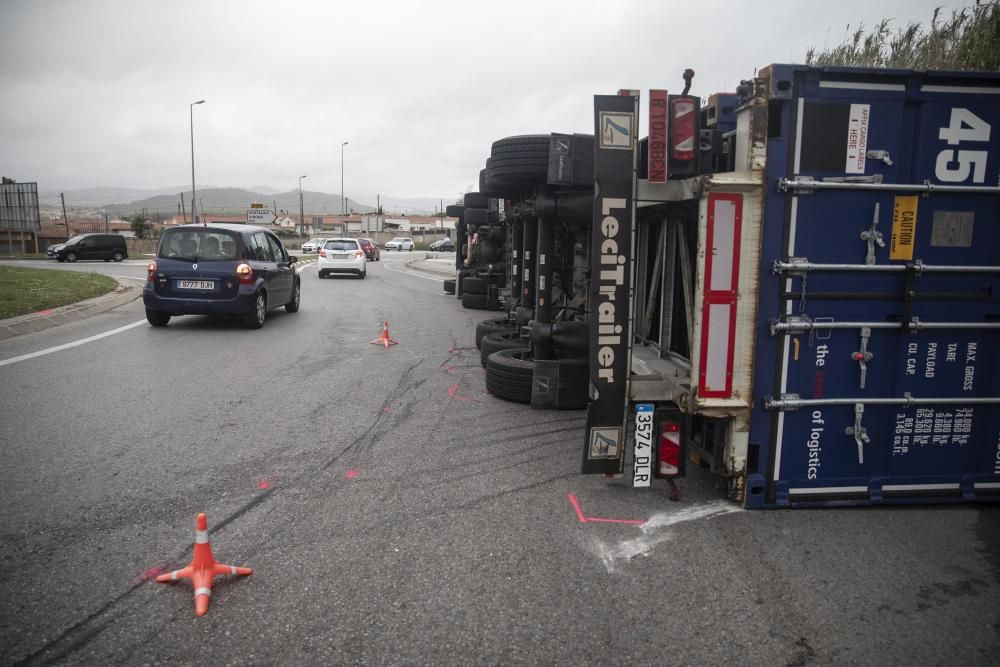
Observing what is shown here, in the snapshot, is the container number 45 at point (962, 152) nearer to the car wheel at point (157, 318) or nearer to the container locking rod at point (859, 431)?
the container locking rod at point (859, 431)

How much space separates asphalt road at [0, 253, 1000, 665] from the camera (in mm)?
2736

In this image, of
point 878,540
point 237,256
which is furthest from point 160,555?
point 237,256

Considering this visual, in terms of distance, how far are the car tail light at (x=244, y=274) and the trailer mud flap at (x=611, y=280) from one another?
8.35 metres

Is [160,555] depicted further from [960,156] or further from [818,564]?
[960,156]

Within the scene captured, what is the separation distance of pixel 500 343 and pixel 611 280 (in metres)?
4.01

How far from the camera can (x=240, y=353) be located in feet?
29.9

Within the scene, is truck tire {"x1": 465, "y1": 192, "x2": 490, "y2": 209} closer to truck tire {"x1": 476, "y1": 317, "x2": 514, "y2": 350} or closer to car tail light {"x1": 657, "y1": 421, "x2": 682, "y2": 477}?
truck tire {"x1": 476, "y1": 317, "x2": 514, "y2": 350}

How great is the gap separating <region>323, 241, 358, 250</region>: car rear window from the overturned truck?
22963 millimetres

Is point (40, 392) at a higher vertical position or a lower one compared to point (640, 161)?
lower

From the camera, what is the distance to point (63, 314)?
11844 millimetres

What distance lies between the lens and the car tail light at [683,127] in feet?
12.6

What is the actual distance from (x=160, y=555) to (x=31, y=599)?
553 millimetres

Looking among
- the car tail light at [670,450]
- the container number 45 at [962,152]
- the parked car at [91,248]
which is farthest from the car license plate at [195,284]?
the parked car at [91,248]

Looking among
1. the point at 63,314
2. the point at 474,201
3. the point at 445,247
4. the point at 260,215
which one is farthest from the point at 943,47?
the point at 445,247
